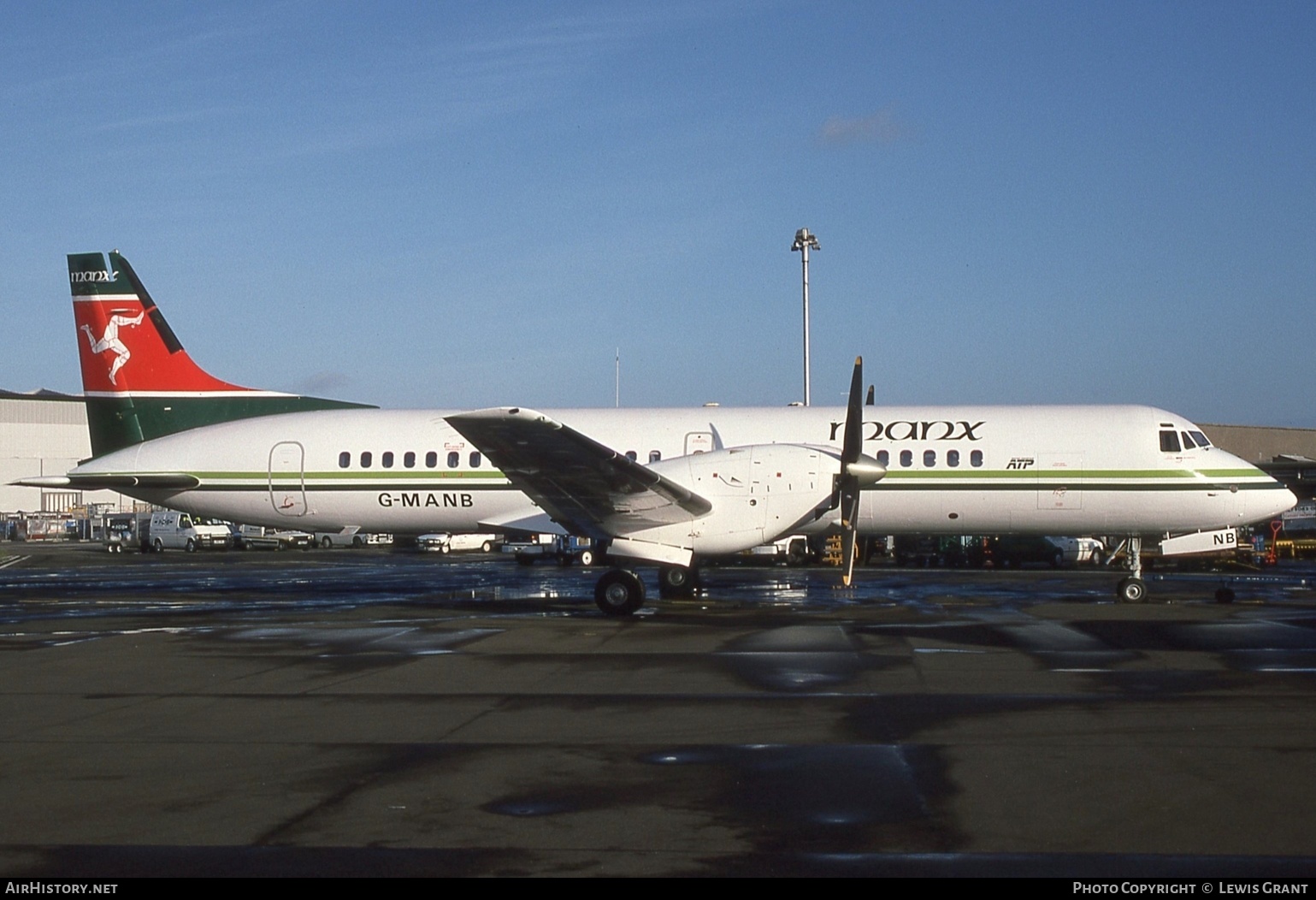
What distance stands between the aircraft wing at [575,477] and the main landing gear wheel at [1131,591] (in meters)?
7.70

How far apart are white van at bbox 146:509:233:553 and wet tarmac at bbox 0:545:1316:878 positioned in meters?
40.6

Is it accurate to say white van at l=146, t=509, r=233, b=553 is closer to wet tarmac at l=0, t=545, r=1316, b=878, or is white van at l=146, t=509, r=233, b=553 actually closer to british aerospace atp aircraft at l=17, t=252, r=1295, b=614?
british aerospace atp aircraft at l=17, t=252, r=1295, b=614

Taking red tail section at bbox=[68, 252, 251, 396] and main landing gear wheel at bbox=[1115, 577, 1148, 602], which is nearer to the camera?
main landing gear wheel at bbox=[1115, 577, 1148, 602]

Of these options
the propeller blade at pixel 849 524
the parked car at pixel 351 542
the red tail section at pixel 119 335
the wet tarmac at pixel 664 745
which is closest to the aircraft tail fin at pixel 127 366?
the red tail section at pixel 119 335

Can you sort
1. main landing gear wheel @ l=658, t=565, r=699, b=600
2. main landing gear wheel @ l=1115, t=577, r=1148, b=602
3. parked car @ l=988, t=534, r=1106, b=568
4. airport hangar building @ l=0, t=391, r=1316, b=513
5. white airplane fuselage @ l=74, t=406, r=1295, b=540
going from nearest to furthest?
main landing gear wheel @ l=1115, t=577, r=1148, b=602 → white airplane fuselage @ l=74, t=406, r=1295, b=540 → main landing gear wheel @ l=658, t=565, r=699, b=600 → parked car @ l=988, t=534, r=1106, b=568 → airport hangar building @ l=0, t=391, r=1316, b=513

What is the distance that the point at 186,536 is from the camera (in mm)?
56469

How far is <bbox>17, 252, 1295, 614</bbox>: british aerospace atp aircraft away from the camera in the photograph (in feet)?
58.7

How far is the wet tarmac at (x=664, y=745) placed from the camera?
5836mm

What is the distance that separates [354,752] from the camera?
8227 mm

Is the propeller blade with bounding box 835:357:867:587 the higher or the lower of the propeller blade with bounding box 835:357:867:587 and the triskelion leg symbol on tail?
the lower

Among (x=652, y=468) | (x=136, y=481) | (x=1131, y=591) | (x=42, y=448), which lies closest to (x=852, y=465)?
(x=652, y=468)

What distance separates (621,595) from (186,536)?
44.6 meters

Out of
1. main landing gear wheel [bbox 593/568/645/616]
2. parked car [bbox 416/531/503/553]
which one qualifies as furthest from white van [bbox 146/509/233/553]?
main landing gear wheel [bbox 593/568/645/616]

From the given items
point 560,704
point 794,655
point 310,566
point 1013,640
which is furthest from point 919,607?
point 310,566
